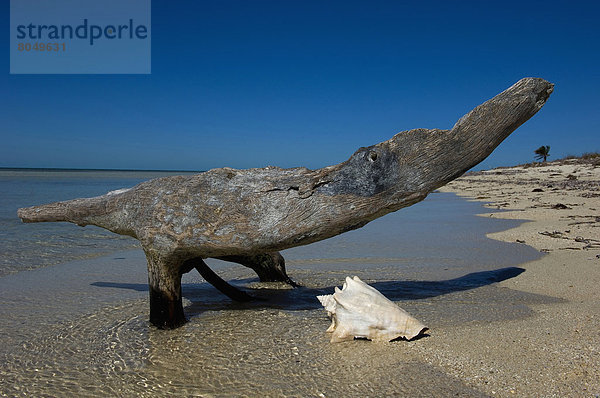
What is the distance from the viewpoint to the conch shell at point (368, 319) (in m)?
3.38

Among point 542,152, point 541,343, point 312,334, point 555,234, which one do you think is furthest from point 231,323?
point 542,152

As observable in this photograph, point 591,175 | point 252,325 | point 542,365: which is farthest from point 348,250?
point 591,175

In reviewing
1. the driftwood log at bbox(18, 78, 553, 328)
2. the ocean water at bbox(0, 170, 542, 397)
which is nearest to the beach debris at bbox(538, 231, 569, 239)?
the ocean water at bbox(0, 170, 542, 397)

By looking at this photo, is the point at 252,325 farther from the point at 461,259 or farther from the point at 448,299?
the point at 461,259

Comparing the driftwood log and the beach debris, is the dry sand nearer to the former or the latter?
the driftwood log

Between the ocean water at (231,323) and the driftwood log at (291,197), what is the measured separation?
0.62 m

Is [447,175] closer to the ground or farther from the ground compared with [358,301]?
farther from the ground

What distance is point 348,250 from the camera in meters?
8.05

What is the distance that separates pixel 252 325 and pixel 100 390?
1476 millimetres

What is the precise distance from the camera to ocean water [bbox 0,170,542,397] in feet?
9.46

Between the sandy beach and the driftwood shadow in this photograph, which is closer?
the sandy beach

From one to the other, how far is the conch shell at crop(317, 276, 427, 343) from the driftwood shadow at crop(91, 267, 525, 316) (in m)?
1.12

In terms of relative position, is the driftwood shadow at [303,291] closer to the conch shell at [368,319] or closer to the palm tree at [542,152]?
the conch shell at [368,319]

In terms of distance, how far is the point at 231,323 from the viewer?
411cm
